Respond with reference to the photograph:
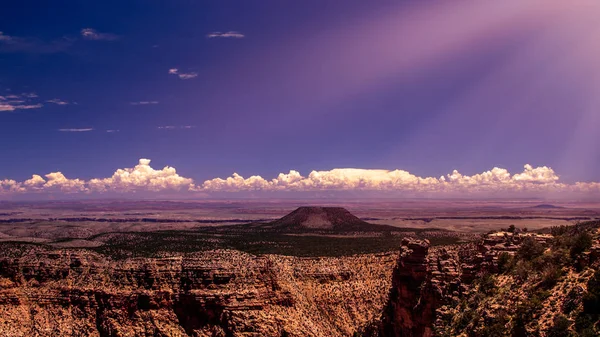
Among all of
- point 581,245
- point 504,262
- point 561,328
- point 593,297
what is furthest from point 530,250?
point 561,328

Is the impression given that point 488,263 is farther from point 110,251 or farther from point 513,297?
point 110,251

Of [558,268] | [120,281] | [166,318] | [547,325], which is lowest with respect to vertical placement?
[166,318]

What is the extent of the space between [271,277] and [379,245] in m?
44.4

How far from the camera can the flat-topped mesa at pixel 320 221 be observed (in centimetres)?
15075

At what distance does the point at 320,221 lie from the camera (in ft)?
532

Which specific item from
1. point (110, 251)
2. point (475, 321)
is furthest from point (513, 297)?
point (110, 251)

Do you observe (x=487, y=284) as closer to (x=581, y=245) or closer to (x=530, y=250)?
(x=530, y=250)

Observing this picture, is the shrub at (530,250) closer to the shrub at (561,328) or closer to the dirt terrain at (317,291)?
the dirt terrain at (317,291)

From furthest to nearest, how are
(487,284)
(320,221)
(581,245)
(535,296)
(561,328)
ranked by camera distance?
(320,221), (487,284), (581,245), (535,296), (561,328)

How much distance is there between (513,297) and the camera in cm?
2694

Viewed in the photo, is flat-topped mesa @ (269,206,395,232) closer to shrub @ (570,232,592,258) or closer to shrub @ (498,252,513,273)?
shrub @ (498,252,513,273)

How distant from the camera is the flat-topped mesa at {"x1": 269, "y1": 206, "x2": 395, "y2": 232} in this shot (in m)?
151

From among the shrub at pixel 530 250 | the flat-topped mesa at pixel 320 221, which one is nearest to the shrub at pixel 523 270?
the shrub at pixel 530 250

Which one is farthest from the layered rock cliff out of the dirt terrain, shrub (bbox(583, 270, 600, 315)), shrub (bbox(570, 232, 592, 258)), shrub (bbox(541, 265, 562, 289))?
shrub (bbox(583, 270, 600, 315))
